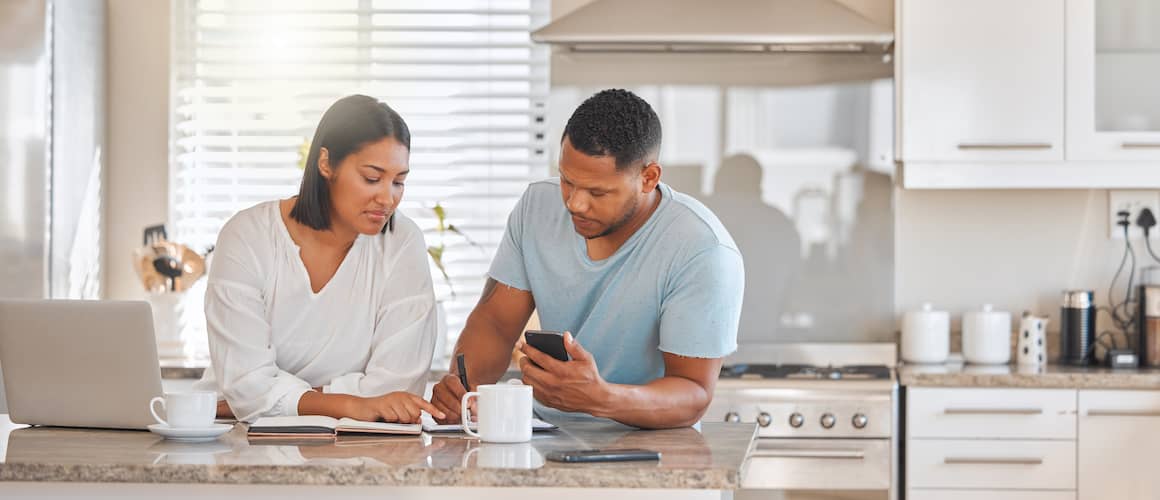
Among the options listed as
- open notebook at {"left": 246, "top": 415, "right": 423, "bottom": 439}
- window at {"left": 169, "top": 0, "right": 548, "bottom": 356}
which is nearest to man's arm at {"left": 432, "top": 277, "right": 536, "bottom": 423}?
open notebook at {"left": 246, "top": 415, "right": 423, "bottom": 439}

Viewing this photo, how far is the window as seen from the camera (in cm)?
408

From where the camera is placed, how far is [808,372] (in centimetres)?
356

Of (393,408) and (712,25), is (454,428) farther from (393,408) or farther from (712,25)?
(712,25)

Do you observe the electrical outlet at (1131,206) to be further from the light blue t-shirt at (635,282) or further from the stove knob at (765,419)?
the light blue t-shirt at (635,282)

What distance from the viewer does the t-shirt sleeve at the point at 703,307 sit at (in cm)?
220

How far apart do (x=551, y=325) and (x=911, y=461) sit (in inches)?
56.1

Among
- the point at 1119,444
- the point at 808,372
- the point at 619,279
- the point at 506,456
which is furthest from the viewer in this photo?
the point at 808,372

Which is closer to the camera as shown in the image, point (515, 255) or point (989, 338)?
point (515, 255)

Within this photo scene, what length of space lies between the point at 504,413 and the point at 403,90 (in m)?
2.35

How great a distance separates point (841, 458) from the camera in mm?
3418

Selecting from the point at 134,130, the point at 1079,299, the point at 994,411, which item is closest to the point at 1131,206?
the point at 1079,299

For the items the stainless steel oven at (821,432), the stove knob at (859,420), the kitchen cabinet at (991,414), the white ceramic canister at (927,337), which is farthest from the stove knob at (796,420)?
the white ceramic canister at (927,337)

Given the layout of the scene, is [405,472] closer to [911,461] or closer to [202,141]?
[911,461]

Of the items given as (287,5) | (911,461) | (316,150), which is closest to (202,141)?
(287,5)
